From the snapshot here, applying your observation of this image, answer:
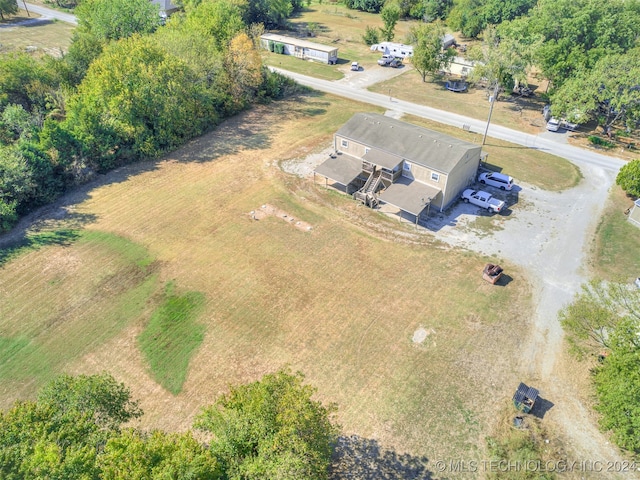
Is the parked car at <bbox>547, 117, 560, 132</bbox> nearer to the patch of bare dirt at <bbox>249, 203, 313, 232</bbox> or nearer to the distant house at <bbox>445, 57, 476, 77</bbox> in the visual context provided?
the distant house at <bbox>445, 57, 476, 77</bbox>

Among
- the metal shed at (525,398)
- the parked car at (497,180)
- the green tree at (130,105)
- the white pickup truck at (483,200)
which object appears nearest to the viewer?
the metal shed at (525,398)

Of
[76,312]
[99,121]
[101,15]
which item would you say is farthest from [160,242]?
[101,15]

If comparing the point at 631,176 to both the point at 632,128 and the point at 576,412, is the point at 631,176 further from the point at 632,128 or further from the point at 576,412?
the point at 576,412

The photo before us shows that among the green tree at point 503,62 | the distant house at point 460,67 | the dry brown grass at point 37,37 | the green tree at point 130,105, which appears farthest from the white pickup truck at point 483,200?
the dry brown grass at point 37,37

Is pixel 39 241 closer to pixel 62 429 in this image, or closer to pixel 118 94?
pixel 118 94

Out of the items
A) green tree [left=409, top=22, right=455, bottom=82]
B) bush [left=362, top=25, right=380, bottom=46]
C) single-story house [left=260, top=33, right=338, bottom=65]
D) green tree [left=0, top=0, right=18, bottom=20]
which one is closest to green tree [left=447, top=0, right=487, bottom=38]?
bush [left=362, top=25, right=380, bottom=46]

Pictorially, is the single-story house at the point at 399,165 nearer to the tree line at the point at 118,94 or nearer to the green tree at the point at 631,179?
the green tree at the point at 631,179
